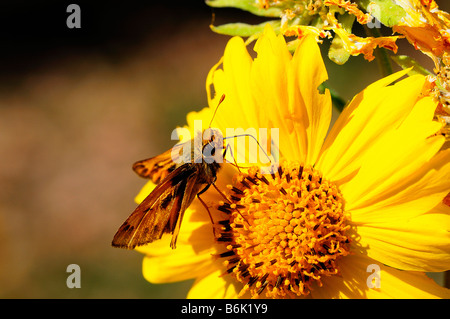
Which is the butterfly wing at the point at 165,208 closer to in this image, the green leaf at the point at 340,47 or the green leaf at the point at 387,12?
the green leaf at the point at 340,47

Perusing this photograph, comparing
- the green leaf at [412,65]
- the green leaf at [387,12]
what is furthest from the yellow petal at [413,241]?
the green leaf at [387,12]

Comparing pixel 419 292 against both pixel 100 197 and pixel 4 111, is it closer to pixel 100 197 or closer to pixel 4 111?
pixel 100 197

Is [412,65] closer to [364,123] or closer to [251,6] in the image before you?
[364,123]

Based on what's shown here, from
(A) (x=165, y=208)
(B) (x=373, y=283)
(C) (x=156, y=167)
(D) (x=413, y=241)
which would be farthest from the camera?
(C) (x=156, y=167)

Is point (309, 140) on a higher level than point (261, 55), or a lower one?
lower

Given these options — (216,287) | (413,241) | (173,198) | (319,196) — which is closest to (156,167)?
(173,198)

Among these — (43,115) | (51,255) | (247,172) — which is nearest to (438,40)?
(247,172)
